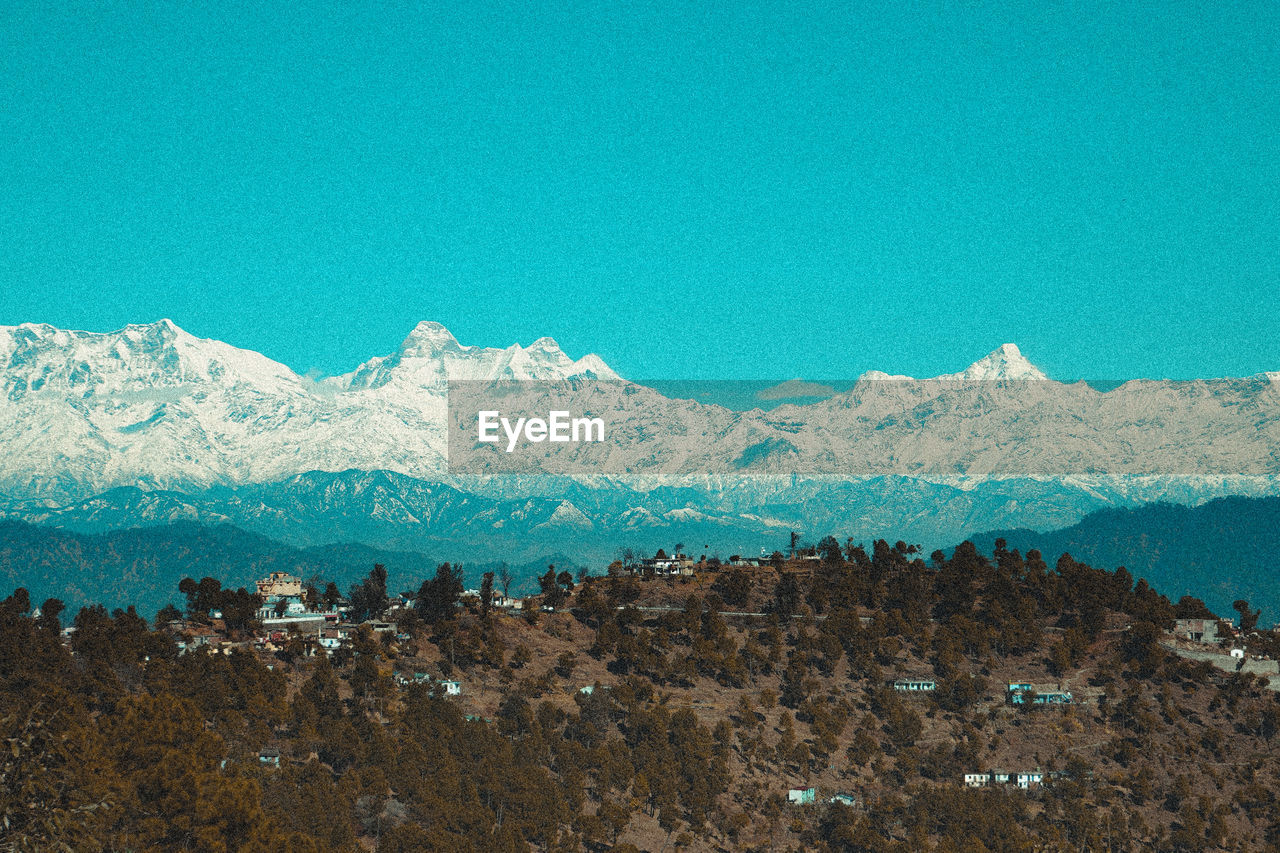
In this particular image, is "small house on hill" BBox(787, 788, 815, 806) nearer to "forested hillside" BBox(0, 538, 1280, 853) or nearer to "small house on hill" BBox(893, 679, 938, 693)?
"forested hillside" BBox(0, 538, 1280, 853)

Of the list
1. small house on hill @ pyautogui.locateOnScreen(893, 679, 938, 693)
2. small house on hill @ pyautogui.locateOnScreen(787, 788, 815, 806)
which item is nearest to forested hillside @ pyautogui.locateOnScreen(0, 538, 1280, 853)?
small house on hill @ pyautogui.locateOnScreen(787, 788, 815, 806)

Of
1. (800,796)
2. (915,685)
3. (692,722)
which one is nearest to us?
(800,796)

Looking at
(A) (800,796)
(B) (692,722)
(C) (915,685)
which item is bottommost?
(A) (800,796)

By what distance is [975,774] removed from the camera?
446ft

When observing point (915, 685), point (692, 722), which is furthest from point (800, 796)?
point (915, 685)

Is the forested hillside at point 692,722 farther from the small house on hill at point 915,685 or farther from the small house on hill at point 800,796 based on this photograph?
the small house on hill at point 915,685

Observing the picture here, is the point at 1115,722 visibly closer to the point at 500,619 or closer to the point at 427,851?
the point at 500,619

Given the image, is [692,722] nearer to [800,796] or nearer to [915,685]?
[800,796]

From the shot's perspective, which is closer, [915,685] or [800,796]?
[800,796]

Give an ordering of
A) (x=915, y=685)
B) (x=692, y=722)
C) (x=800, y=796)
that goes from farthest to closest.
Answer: (x=915, y=685) → (x=692, y=722) → (x=800, y=796)

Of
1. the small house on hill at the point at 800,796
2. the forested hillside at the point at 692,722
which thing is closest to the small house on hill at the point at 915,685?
the forested hillside at the point at 692,722

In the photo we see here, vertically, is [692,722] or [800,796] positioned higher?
[692,722]

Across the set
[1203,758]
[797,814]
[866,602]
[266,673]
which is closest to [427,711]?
[266,673]

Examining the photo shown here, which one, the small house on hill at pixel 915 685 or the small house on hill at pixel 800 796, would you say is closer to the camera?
the small house on hill at pixel 800 796
